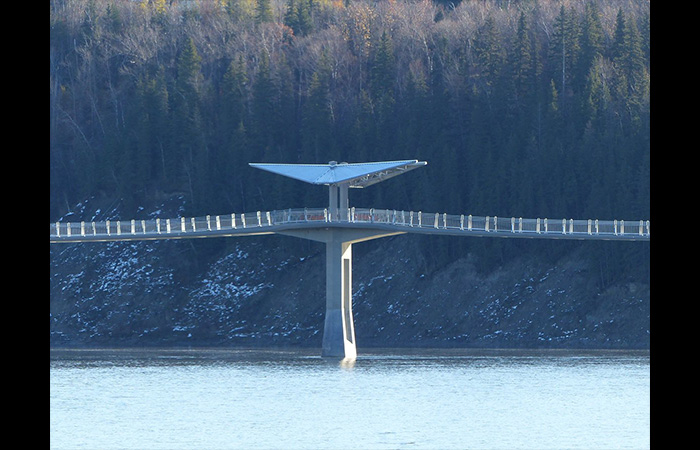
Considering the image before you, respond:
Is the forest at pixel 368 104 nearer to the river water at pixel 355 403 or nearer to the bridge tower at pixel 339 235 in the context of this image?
the bridge tower at pixel 339 235

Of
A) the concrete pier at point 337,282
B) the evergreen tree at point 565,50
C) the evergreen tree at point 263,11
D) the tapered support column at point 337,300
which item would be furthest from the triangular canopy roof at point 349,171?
the evergreen tree at point 263,11

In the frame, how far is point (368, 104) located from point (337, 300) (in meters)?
50.3

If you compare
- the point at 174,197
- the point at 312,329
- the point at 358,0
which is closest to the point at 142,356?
the point at 312,329

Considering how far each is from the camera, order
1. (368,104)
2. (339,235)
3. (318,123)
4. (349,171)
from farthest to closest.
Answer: (368,104) < (318,123) < (339,235) < (349,171)

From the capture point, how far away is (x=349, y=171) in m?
81.9

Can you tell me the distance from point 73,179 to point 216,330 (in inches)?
1496

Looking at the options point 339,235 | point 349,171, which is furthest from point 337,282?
point 349,171

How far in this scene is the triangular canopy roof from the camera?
8081 centimetres

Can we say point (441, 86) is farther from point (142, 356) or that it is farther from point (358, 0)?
point (142, 356)

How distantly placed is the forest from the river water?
30.1m

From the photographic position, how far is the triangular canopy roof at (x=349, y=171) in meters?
80.8

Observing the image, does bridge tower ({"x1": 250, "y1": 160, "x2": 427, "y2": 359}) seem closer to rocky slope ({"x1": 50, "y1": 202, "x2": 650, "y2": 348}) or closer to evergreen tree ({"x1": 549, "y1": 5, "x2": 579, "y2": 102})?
rocky slope ({"x1": 50, "y1": 202, "x2": 650, "y2": 348})

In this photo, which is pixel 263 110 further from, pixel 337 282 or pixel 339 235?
pixel 337 282

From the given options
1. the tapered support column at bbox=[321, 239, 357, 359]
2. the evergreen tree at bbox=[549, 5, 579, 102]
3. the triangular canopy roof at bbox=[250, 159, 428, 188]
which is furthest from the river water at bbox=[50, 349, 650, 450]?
the evergreen tree at bbox=[549, 5, 579, 102]
